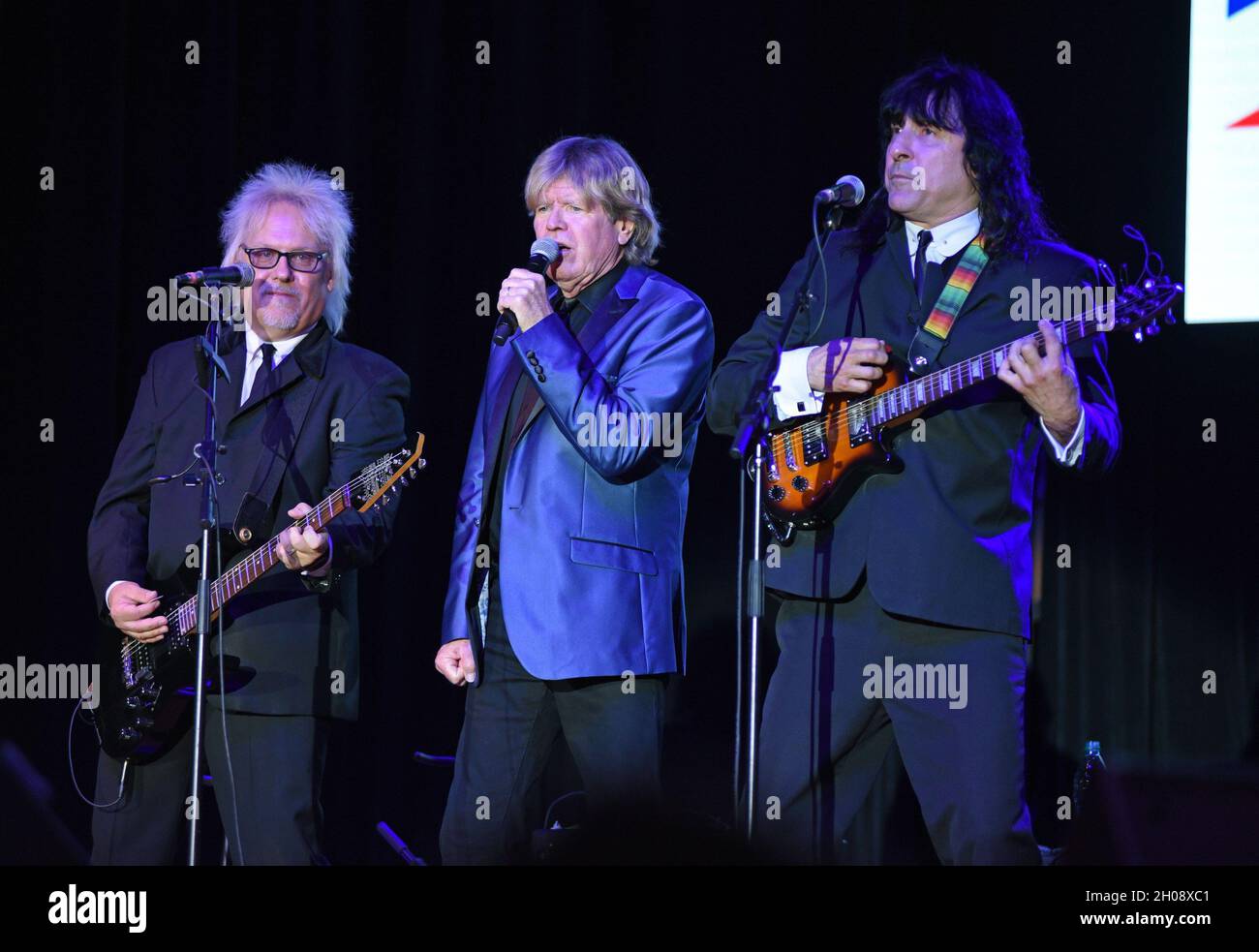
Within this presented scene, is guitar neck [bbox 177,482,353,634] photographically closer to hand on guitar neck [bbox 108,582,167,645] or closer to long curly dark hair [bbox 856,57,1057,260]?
hand on guitar neck [bbox 108,582,167,645]

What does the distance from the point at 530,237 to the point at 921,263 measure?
1.71 metres

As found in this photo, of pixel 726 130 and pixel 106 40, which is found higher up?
pixel 106 40

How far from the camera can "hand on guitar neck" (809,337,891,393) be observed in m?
3.03

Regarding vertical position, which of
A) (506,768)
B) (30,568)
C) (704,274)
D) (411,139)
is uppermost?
(411,139)

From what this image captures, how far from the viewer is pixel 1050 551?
429 centimetres

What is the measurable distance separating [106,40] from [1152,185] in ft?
10.6

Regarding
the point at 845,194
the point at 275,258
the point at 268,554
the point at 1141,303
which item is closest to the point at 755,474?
the point at 845,194

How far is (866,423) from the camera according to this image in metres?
3.11

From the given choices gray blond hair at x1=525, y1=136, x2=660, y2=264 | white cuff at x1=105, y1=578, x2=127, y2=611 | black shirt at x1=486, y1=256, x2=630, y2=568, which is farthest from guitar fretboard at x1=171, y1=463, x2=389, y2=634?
gray blond hair at x1=525, y1=136, x2=660, y2=264

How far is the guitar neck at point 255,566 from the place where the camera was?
3.42m

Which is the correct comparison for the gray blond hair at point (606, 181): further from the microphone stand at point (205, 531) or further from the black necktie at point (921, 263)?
the microphone stand at point (205, 531)

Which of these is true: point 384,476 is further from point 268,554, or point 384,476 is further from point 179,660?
point 179,660
